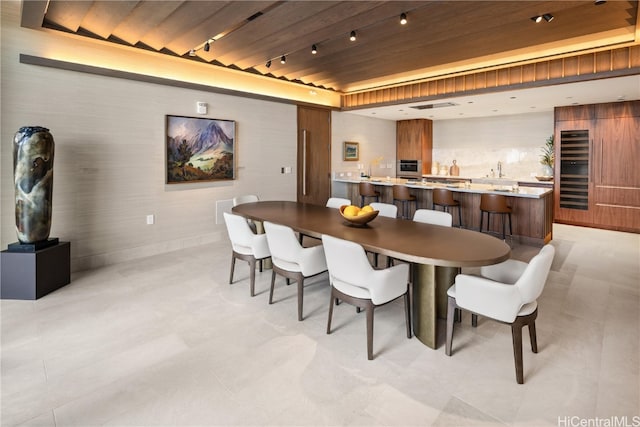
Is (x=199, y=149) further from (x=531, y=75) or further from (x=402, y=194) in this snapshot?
(x=531, y=75)

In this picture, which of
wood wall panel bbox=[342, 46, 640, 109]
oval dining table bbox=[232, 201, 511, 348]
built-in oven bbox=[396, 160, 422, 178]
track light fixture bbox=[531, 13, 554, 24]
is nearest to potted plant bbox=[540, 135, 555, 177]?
built-in oven bbox=[396, 160, 422, 178]

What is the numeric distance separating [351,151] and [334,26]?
14.5 ft

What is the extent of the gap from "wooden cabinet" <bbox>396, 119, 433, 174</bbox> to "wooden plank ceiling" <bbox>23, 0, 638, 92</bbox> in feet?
13.0

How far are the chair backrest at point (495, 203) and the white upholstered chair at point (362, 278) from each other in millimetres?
3594

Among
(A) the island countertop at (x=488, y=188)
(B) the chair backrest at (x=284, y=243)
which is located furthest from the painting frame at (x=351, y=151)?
(B) the chair backrest at (x=284, y=243)

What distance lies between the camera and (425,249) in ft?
7.79

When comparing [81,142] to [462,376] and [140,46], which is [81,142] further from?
[462,376]

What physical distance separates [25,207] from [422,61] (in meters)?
5.51

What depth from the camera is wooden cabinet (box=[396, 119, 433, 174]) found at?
9297 mm

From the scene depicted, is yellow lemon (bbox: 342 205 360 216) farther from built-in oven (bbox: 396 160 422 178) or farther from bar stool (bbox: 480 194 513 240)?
built-in oven (bbox: 396 160 422 178)

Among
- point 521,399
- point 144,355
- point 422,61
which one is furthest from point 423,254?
point 422,61

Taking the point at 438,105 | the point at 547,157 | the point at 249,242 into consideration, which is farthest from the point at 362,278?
the point at 547,157

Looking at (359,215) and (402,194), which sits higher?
(402,194)

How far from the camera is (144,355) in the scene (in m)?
2.47
